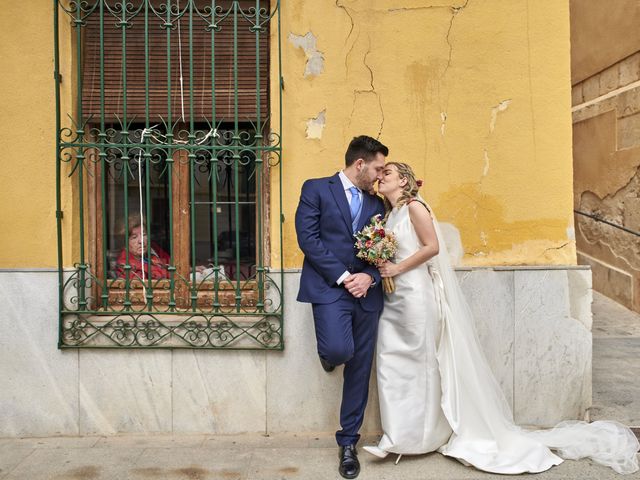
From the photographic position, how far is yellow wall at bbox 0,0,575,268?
4586 millimetres

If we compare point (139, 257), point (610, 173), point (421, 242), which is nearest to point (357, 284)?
point (421, 242)

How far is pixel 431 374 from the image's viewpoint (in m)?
4.09

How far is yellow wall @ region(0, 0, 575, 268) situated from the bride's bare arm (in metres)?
0.67

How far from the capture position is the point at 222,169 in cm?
475

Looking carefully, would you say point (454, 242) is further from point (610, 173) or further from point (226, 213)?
point (610, 173)

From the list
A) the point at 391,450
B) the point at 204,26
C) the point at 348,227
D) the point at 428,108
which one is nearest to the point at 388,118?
the point at 428,108

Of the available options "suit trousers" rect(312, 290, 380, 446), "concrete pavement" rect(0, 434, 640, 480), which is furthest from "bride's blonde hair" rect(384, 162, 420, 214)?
"concrete pavement" rect(0, 434, 640, 480)

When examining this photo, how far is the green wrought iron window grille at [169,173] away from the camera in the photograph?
181 inches

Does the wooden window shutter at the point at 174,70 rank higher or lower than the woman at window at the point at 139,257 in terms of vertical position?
higher

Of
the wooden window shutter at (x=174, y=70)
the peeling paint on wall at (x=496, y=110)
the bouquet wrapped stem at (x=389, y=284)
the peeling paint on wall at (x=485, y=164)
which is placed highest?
the wooden window shutter at (x=174, y=70)

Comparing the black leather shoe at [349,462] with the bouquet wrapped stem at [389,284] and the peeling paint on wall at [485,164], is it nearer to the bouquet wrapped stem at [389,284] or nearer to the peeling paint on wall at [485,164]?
the bouquet wrapped stem at [389,284]

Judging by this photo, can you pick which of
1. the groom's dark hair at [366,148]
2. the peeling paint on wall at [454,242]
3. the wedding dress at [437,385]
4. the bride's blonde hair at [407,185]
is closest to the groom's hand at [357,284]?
the wedding dress at [437,385]

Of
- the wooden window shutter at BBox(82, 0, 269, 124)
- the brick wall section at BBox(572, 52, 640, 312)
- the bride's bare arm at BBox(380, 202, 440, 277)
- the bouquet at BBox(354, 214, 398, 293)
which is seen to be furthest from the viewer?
the brick wall section at BBox(572, 52, 640, 312)

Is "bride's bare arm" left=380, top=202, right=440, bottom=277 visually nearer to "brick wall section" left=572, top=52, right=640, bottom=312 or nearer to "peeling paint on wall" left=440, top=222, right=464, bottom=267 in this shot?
"peeling paint on wall" left=440, top=222, right=464, bottom=267
